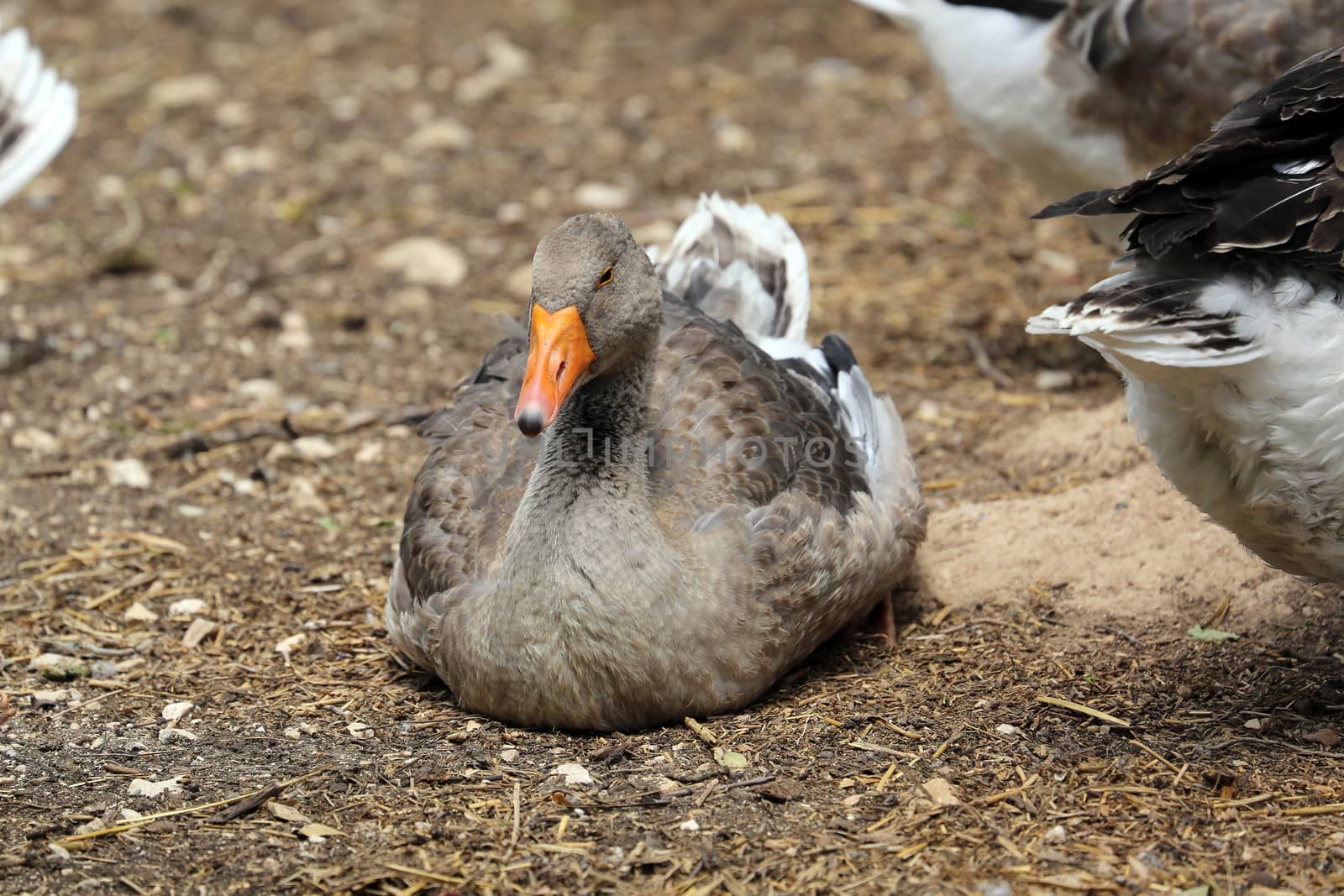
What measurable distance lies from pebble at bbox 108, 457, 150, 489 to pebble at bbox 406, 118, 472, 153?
3.97m

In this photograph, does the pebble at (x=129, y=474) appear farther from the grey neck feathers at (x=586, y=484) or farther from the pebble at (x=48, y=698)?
the grey neck feathers at (x=586, y=484)

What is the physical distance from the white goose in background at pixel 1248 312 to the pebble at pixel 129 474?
159 inches

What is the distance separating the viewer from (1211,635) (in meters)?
4.74

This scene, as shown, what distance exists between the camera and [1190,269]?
380 cm

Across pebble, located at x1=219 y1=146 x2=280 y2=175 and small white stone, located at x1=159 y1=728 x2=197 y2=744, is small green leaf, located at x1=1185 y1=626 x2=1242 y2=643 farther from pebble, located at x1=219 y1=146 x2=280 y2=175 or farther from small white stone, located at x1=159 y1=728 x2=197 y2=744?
pebble, located at x1=219 y1=146 x2=280 y2=175

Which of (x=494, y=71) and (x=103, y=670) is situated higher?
(x=494, y=71)

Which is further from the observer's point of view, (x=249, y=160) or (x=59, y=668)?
(x=249, y=160)

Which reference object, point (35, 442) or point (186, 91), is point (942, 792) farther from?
point (186, 91)

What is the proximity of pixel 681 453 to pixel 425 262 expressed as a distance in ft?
13.2

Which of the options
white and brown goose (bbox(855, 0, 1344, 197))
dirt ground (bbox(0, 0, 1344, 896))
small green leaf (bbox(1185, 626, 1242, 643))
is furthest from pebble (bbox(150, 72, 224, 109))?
small green leaf (bbox(1185, 626, 1242, 643))

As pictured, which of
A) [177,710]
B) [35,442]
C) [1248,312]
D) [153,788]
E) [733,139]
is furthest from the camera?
[733,139]

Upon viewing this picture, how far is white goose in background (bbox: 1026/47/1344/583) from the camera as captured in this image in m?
3.60

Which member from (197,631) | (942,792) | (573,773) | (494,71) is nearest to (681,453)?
(573,773)

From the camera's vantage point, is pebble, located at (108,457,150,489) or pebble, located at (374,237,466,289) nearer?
pebble, located at (108,457,150,489)
